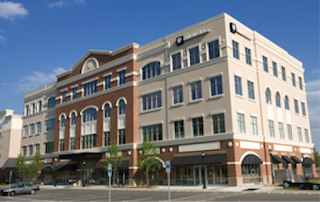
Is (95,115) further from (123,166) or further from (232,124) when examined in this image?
(232,124)

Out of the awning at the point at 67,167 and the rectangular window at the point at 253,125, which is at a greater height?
the rectangular window at the point at 253,125

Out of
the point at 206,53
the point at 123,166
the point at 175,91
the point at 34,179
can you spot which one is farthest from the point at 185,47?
the point at 34,179

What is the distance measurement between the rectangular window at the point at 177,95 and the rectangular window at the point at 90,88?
16.4m

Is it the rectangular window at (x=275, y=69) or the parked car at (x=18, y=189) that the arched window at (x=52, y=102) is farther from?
the rectangular window at (x=275, y=69)

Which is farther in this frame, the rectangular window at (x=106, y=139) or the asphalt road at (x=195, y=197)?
the rectangular window at (x=106, y=139)

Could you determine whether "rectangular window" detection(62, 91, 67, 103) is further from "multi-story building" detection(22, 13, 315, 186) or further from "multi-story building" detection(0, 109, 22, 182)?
"multi-story building" detection(0, 109, 22, 182)

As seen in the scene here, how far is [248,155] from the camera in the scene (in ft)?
113

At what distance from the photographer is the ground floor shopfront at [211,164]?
33.1m

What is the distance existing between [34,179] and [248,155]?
4250cm

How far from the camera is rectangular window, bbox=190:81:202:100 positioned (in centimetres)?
3716

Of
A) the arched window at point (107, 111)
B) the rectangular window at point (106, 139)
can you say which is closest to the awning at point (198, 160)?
the rectangular window at point (106, 139)

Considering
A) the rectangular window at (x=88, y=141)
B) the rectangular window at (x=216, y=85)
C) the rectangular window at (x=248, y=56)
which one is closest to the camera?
the rectangular window at (x=216, y=85)

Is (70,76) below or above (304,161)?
above

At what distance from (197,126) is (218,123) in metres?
2.80
